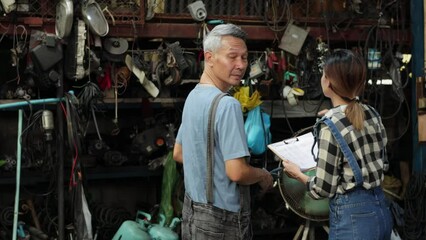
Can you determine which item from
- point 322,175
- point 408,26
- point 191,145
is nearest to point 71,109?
point 191,145

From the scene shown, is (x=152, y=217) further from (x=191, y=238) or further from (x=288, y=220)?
(x=191, y=238)

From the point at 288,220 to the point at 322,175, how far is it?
3.46 meters

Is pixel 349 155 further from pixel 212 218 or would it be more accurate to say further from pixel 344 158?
pixel 212 218

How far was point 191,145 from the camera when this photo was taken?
323 cm

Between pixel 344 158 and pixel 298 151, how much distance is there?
0.73 metres

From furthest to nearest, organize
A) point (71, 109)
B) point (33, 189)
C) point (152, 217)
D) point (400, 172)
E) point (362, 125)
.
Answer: point (400, 172), point (33, 189), point (152, 217), point (71, 109), point (362, 125)

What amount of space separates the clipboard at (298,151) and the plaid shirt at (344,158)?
470 millimetres

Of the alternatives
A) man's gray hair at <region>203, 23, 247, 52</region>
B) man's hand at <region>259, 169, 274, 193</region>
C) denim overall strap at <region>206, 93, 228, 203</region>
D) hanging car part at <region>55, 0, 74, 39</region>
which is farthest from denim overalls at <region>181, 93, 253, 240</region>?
hanging car part at <region>55, 0, 74, 39</region>

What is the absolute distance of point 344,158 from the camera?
10.0 feet

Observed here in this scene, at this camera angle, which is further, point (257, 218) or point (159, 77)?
point (257, 218)

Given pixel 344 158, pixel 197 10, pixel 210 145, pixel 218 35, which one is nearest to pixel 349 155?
pixel 344 158

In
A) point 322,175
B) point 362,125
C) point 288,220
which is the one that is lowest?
point 288,220

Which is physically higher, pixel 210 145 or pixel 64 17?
pixel 64 17

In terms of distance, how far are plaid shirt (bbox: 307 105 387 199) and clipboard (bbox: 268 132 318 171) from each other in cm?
47
